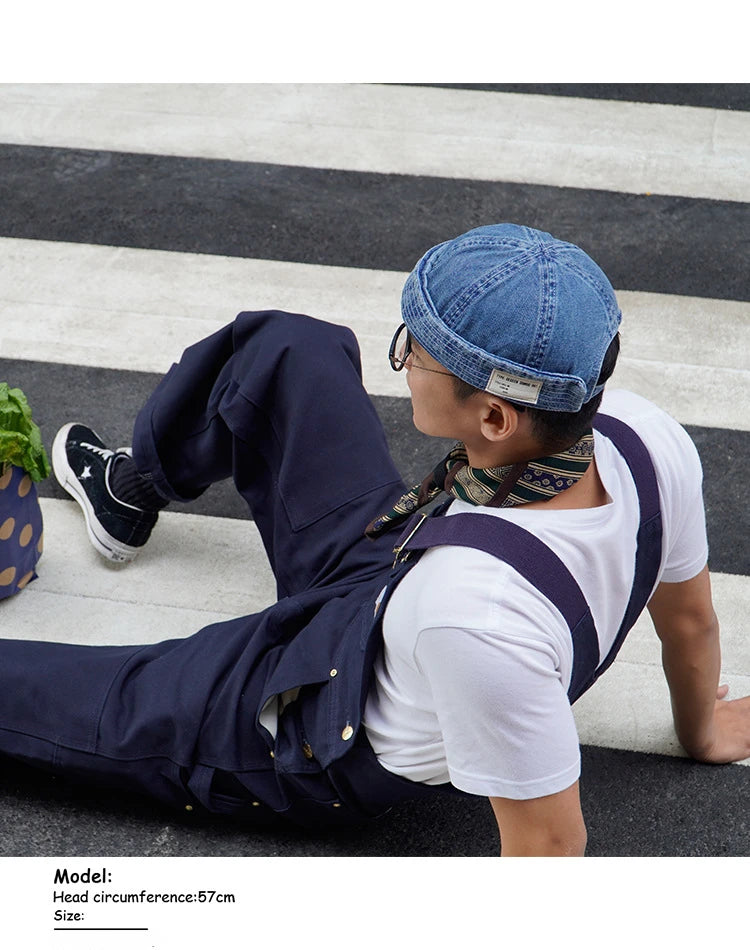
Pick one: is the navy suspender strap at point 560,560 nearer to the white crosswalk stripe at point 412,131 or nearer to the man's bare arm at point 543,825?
the man's bare arm at point 543,825

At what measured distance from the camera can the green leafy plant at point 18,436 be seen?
2291mm

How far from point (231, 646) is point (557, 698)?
2.39 feet

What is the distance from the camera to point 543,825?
1.41m

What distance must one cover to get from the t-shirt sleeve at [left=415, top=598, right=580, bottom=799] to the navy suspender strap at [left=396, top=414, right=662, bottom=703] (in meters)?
0.04

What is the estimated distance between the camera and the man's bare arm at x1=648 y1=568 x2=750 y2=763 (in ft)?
6.04

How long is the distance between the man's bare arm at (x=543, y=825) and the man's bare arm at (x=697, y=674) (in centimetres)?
52

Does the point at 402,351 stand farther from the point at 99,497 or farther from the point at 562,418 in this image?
the point at 99,497

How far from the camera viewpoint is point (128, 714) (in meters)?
1.88

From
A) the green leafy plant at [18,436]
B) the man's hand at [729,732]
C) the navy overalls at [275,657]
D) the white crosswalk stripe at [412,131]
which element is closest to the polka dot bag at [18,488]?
the green leafy plant at [18,436]

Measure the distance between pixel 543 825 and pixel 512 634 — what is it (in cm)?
29

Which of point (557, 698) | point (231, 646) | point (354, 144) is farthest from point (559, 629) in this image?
point (354, 144)

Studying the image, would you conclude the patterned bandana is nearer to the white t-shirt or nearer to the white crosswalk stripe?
the white t-shirt

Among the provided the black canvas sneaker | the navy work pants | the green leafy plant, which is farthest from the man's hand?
the green leafy plant

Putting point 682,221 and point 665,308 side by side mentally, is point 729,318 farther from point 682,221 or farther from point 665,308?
point 682,221
